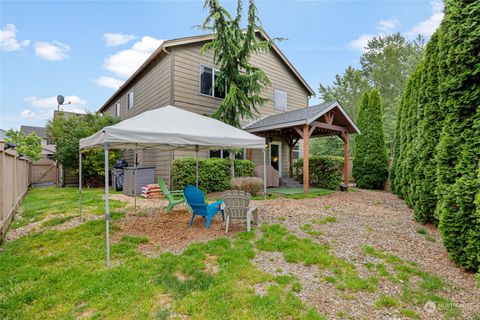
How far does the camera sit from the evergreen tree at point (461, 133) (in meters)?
3.23

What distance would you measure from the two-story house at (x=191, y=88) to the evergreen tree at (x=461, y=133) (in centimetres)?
787

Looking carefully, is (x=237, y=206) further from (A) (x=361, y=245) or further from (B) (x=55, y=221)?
(B) (x=55, y=221)

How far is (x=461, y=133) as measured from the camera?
3.56 meters

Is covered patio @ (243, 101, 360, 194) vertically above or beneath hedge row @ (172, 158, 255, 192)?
above

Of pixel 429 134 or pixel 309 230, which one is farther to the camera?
pixel 429 134

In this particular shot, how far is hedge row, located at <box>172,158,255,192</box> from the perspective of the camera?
9.16 meters

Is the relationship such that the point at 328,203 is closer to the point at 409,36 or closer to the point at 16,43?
the point at 16,43

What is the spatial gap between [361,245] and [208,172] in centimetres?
640

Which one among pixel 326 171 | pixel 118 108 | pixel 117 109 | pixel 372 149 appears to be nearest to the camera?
pixel 326 171

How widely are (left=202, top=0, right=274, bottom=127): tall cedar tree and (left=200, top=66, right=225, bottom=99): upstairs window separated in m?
0.96

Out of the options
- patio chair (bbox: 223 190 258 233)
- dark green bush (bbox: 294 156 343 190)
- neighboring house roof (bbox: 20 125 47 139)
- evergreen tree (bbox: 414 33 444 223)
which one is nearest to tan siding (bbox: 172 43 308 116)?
dark green bush (bbox: 294 156 343 190)

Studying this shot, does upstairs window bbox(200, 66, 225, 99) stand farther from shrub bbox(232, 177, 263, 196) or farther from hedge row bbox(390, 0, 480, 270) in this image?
hedge row bbox(390, 0, 480, 270)

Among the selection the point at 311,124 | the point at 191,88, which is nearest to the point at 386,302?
the point at 311,124

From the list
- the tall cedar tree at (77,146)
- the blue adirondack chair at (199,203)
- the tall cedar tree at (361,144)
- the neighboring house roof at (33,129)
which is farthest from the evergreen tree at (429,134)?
the neighboring house roof at (33,129)
